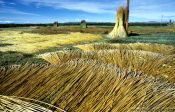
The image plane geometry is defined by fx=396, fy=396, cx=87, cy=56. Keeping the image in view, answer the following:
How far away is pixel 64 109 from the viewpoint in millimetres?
3936

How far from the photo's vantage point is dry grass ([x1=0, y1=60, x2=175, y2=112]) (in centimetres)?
400

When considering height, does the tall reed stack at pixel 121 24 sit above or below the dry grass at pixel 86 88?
below

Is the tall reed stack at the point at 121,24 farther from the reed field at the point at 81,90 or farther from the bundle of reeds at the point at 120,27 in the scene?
the reed field at the point at 81,90

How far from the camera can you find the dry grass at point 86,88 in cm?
400

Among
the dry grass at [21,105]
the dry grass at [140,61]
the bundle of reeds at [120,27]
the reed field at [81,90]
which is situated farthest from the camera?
the bundle of reeds at [120,27]

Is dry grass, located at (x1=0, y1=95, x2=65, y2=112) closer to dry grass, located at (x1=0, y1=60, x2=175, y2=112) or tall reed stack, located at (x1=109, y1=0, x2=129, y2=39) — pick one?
dry grass, located at (x1=0, y1=60, x2=175, y2=112)

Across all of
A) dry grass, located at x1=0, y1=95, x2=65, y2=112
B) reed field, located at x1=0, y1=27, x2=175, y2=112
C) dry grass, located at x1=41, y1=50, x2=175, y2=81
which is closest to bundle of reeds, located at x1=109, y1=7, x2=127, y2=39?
dry grass, located at x1=41, y1=50, x2=175, y2=81

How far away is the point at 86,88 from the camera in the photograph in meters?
4.32

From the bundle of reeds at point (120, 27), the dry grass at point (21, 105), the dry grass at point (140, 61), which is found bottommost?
the bundle of reeds at point (120, 27)

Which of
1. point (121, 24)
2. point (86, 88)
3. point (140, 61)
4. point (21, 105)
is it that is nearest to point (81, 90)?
point (86, 88)

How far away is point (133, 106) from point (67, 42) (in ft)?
52.0

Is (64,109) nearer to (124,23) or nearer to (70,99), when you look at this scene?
(70,99)

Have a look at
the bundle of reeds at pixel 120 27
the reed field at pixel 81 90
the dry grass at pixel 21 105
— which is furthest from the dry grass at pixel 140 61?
the bundle of reeds at pixel 120 27

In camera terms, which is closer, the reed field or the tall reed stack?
the reed field
